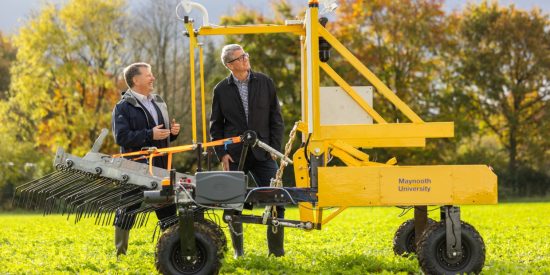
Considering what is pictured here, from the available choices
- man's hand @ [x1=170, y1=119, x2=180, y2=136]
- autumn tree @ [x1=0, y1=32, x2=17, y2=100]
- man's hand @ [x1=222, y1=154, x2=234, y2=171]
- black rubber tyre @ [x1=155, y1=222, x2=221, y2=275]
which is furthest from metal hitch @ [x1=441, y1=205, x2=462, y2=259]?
autumn tree @ [x1=0, y1=32, x2=17, y2=100]

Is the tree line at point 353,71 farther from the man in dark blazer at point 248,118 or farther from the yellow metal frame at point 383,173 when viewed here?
the yellow metal frame at point 383,173

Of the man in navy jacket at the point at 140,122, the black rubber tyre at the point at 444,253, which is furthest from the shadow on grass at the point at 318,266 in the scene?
the man in navy jacket at the point at 140,122

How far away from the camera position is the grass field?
25.6ft

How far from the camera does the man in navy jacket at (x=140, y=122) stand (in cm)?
860

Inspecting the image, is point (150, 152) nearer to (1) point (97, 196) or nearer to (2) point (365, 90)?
(1) point (97, 196)

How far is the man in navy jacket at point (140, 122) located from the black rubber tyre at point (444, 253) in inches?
111

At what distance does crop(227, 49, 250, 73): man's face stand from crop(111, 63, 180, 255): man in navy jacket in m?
0.86

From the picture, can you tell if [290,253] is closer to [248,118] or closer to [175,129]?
[248,118]

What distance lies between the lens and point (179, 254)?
281 inches

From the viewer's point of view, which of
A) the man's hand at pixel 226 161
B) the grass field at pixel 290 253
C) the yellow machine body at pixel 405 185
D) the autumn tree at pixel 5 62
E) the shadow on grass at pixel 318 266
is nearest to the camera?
the yellow machine body at pixel 405 185

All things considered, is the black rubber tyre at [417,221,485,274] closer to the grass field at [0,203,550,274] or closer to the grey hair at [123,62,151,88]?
the grass field at [0,203,550,274]

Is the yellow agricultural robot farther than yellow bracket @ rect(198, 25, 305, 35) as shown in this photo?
No

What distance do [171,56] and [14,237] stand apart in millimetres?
32169

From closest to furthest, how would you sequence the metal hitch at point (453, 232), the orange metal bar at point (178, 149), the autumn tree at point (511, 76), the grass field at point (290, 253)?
the metal hitch at point (453, 232), the orange metal bar at point (178, 149), the grass field at point (290, 253), the autumn tree at point (511, 76)
